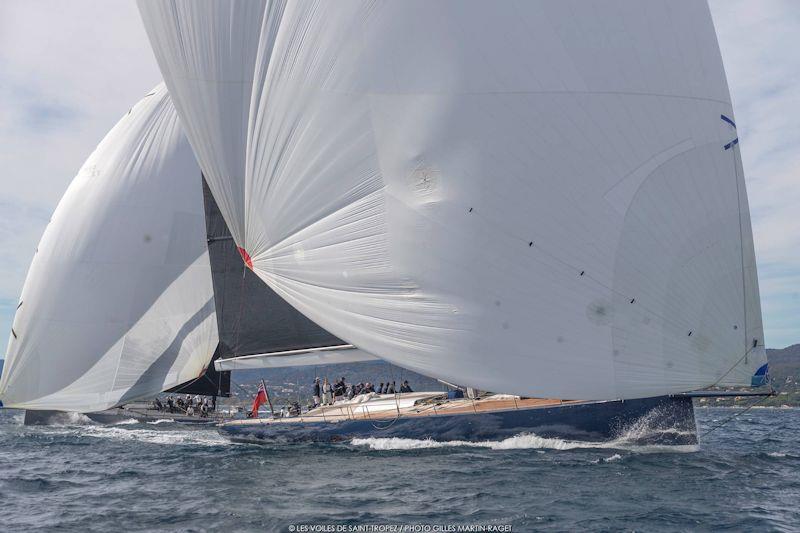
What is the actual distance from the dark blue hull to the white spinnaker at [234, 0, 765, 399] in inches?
116

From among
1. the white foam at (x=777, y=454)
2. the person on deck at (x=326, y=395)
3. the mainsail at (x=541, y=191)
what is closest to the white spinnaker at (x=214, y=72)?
the mainsail at (x=541, y=191)

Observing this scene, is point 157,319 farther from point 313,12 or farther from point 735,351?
point 735,351

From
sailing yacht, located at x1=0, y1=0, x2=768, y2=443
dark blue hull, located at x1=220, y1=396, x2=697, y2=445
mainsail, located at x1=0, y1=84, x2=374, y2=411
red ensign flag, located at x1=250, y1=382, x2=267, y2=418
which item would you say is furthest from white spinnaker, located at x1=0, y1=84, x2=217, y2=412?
sailing yacht, located at x1=0, y1=0, x2=768, y2=443

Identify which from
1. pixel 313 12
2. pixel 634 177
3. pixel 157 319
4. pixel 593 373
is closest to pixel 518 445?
pixel 593 373

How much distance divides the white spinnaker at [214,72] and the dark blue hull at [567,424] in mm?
6249

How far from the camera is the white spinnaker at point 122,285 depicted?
26688 mm

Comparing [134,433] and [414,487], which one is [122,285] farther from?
[414,487]

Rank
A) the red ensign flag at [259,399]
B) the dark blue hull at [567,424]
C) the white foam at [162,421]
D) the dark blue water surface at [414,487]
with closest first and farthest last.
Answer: the dark blue water surface at [414,487] < the dark blue hull at [567,424] < the red ensign flag at [259,399] < the white foam at [162,421]

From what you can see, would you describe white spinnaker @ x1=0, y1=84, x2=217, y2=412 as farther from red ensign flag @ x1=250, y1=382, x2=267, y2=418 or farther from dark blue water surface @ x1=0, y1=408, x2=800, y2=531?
dark blue water surface @ x1=0, y1=408, x2=800, y2=531

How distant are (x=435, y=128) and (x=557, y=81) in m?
2.22

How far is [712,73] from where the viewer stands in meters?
13.7

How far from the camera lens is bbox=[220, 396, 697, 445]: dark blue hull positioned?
16141mm

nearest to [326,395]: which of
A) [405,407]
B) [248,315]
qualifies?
[248,315]

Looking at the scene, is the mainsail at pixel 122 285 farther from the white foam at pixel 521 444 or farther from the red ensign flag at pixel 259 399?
the white foam at pixel 521 444
